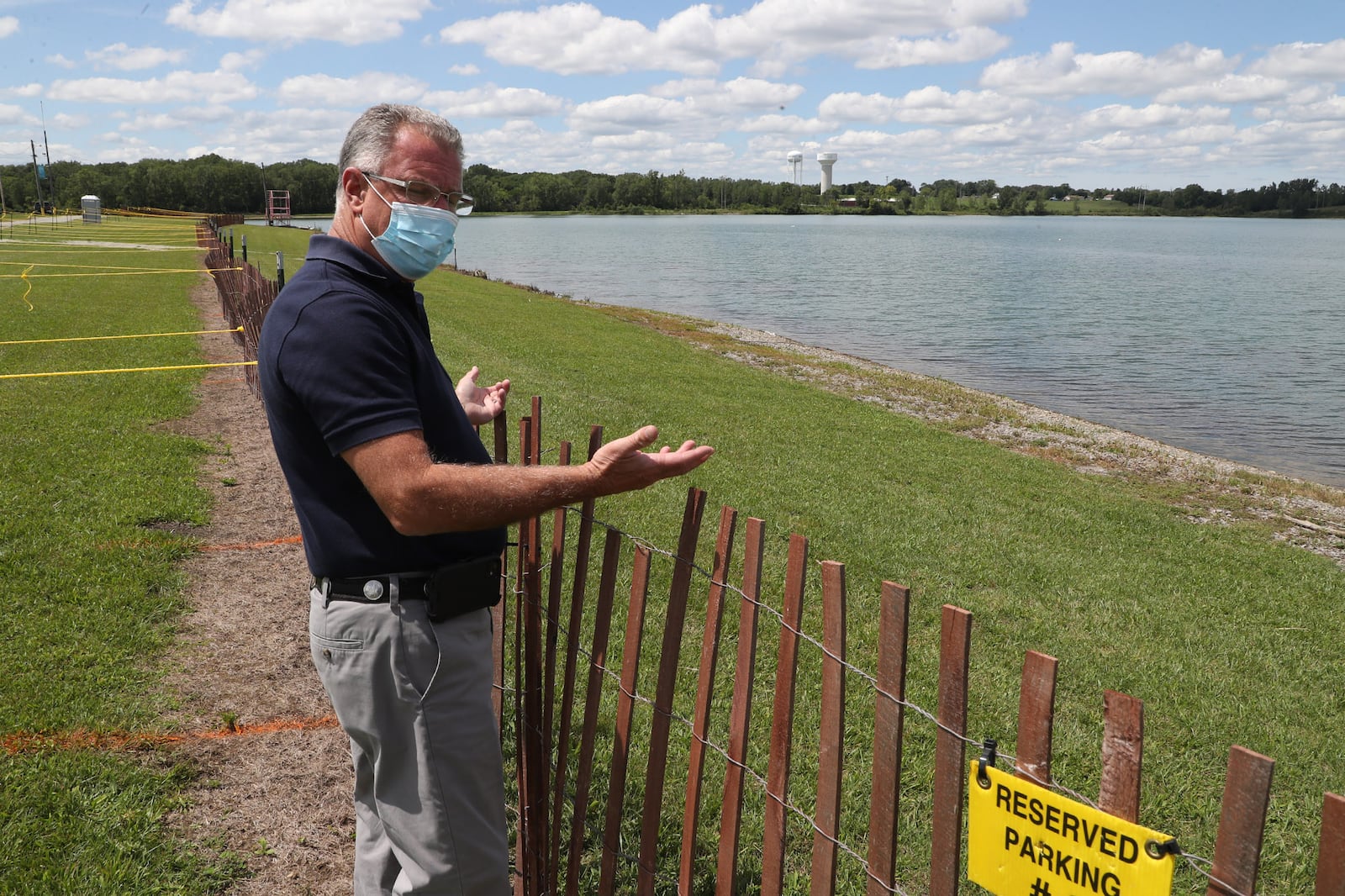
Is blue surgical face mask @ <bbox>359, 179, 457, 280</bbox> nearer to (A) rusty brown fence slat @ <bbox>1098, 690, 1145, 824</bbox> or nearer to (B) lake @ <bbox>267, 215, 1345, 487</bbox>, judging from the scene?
(A) rusty brown fence slat @ <bbox>1098, 690, 1145, 824</bbox>

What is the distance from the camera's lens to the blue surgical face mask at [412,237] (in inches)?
96.7

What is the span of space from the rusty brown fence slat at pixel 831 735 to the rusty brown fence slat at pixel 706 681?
31 cm

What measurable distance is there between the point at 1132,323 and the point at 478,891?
37.3 metres

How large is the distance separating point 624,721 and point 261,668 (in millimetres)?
3034

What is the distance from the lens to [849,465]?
1084cm

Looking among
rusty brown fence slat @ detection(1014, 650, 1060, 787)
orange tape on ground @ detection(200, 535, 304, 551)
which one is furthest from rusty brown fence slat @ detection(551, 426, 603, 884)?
orange tape on ground @ detection(200, 535, 304, 551)

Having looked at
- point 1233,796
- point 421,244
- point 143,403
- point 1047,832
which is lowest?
point 143,403

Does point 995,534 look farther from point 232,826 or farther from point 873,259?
point 873,259

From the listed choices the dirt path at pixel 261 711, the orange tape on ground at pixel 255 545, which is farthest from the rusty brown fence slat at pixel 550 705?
the orange tape on ground at pixel 255 545

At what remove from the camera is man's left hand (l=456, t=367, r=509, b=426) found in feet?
10.7

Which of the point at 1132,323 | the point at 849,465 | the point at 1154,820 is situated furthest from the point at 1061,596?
the point at 1132,323

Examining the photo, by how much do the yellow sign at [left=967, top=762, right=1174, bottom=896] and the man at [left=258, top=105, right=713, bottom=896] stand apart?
97cm

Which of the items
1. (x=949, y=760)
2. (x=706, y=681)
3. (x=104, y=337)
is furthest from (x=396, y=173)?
(x=104, y=337)

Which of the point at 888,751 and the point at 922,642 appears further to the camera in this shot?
the point at 922,642
